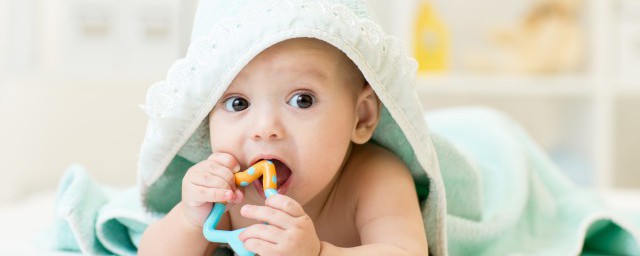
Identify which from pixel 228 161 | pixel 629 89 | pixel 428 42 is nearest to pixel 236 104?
pixel 228 161

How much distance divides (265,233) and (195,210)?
5.3 inches

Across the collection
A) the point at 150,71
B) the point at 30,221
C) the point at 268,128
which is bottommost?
the point at 30,221

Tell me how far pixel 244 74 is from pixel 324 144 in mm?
114

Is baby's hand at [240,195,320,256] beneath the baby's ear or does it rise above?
beneath

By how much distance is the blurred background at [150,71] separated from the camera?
2293 millimetres

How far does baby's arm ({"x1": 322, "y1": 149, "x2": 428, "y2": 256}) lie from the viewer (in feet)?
2.79

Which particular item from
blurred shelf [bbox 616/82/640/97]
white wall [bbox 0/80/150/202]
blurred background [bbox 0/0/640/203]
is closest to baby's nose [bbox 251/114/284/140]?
blurred background [bbox 0/0/640/203]

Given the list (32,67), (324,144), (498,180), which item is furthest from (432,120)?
(32,67)

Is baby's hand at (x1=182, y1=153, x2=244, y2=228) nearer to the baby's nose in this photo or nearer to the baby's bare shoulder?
the baby's nose

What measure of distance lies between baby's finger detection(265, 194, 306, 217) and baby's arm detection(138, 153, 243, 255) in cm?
6

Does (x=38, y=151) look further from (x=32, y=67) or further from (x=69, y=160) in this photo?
(x=32, y=67)

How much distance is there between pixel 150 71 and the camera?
91.0 inches

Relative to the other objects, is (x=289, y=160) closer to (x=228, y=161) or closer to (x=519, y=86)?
(x=228, y=161)

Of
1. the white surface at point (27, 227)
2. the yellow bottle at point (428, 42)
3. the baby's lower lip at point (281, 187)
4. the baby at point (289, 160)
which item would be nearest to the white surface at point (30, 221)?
the white surface at point (27, 227)
